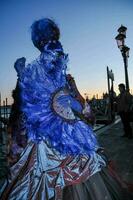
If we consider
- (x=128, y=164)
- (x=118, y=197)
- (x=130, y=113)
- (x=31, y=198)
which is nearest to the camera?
(x=31, y=198)

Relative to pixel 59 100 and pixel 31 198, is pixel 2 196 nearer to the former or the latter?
pixel 31 198

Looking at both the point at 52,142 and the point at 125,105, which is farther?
the point at 125,105

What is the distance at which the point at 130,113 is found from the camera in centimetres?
1059

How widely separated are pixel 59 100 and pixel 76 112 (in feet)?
0.60

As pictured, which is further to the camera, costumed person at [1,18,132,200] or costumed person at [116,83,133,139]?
costumed person at [116,83,133,139]

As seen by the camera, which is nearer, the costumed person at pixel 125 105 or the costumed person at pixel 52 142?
the costumed person at pixel 52 142

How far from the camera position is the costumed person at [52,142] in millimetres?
2525

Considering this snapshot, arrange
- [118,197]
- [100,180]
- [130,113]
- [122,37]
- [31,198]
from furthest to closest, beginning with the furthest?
1. [122,37]
2. [130,113]
3. [118,197]
4. [100,180]
5. [31,198]

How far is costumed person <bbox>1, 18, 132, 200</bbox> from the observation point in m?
2.53

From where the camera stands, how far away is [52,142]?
2.58 m

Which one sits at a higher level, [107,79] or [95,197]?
[107,79]

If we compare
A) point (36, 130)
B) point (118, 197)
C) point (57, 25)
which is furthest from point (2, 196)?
point (57, 25)

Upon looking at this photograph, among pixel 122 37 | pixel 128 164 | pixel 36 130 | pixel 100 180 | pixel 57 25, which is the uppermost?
pixel 122 37

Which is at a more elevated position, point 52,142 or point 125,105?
point 125,105
